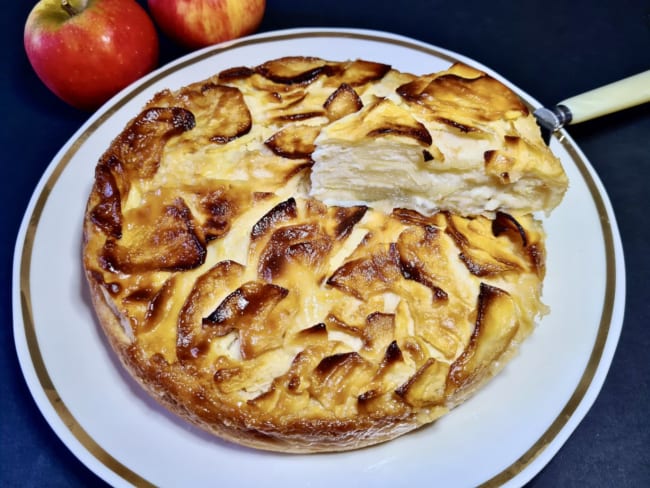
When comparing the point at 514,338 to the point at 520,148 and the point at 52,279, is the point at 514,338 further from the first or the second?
the point at 52,279

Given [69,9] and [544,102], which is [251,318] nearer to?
[69,9]

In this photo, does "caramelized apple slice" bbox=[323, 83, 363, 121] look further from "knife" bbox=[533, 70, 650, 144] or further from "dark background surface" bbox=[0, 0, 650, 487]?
"dark background surface" bbox=[0, 0, 650, 487]

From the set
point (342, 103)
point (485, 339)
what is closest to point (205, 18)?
point (342, 103)

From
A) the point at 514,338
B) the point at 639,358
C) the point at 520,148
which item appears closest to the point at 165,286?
the point at 514,338

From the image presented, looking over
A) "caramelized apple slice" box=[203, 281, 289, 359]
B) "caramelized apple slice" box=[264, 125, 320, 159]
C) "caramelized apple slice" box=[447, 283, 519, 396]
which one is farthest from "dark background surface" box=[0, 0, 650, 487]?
"caramelized apple slice" box=[264, 125, 320, 159]

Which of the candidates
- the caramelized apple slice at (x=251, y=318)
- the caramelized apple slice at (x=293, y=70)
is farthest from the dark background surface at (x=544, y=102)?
the caramelized apple slice at (x=293, y=70)
